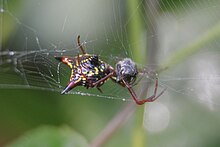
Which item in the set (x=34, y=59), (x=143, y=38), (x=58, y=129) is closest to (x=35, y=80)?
(x=34, y=59)

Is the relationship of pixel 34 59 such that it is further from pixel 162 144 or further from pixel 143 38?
pixel 162 144

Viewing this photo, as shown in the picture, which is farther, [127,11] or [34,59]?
[34,59]

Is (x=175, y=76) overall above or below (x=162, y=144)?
above

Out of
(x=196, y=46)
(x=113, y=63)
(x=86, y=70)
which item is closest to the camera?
(x=86, y=70)

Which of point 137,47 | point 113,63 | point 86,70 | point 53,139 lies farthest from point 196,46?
point 53,139

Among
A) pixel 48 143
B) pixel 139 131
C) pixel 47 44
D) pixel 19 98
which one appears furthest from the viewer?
pixel 19 98

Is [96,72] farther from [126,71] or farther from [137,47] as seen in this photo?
[137,47]
